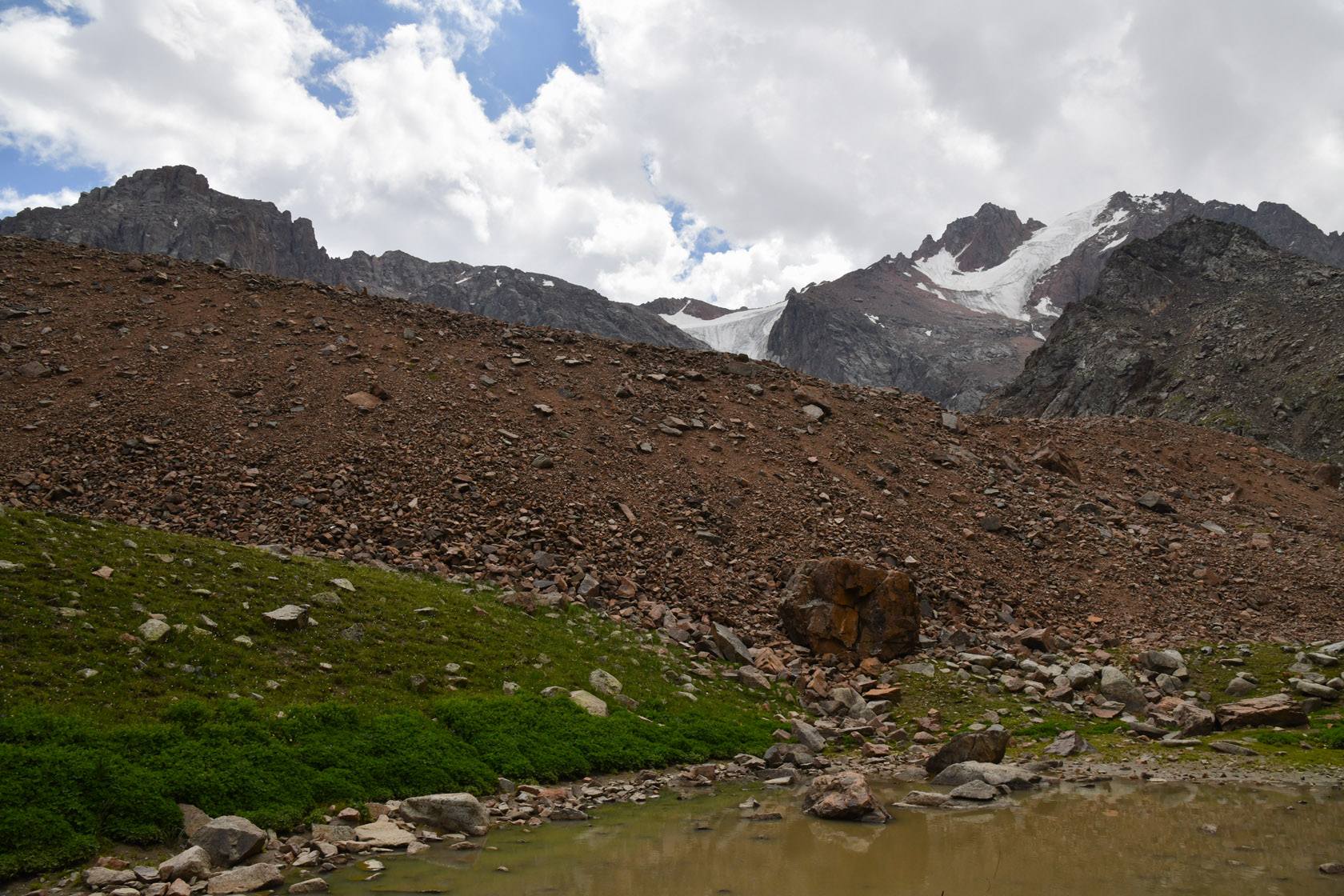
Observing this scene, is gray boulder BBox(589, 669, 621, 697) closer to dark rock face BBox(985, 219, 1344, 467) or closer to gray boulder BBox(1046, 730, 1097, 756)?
gray boulder BBox(1046, 730, 1097, 756)

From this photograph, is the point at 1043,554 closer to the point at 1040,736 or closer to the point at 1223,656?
the point at 1223,656

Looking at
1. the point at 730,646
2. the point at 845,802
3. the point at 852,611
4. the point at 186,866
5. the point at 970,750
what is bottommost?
the point at 970,750

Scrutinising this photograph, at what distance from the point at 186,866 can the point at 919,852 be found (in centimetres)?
1076

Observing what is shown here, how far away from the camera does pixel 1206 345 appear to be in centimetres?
8462

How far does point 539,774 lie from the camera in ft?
49.4

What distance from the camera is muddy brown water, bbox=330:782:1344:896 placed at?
1033 cm

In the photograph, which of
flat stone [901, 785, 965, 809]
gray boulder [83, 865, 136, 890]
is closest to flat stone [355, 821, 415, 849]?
gray boulder [83, 865, 136, 890]

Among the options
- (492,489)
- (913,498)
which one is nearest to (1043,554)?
(913,498)

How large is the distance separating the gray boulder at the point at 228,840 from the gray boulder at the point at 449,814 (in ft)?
8.07

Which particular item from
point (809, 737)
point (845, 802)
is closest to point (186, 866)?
point (845, 802)

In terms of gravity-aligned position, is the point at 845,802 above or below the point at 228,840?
below

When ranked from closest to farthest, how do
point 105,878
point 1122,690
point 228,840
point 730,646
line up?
point 105,878, point 228,840, point 1122,690, point 730,646

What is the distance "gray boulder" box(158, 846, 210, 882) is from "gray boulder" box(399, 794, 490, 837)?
10.7 ft

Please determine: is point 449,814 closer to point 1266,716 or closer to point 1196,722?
point 1196,722
